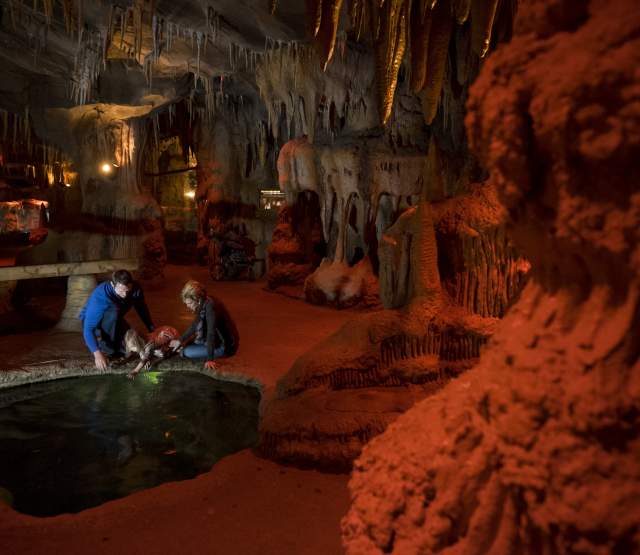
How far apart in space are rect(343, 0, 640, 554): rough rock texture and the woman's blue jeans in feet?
15.8

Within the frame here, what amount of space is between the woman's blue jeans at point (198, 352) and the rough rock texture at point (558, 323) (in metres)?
4.82

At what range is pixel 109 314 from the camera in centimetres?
614

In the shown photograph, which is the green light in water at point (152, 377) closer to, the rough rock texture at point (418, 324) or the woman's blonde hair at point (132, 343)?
the woman's blonde hair at point (132, 343)

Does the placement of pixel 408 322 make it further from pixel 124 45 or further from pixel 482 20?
pixel 124 45

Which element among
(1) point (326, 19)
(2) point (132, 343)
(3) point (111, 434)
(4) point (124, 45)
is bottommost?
(3) point (111, 434)

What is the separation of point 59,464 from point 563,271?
4.07 m

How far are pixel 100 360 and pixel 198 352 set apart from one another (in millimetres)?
1094

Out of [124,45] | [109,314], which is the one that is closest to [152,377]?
[109,314]

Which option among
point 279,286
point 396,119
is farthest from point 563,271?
point 279,286

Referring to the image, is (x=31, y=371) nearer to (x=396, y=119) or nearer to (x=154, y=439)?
(x=154, y=439)

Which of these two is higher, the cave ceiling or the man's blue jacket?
the cave ceiling

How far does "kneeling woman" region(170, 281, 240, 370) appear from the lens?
5.85 m

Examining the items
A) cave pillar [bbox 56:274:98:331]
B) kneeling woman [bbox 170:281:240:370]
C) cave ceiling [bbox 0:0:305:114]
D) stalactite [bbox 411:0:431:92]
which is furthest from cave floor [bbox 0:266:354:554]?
cave ceiling [bbox 0:0:305:114]

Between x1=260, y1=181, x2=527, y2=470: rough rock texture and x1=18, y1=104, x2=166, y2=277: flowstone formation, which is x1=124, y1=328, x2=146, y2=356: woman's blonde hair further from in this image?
x1=18, y1=104, x2=166, y2=277: flowstone formation
